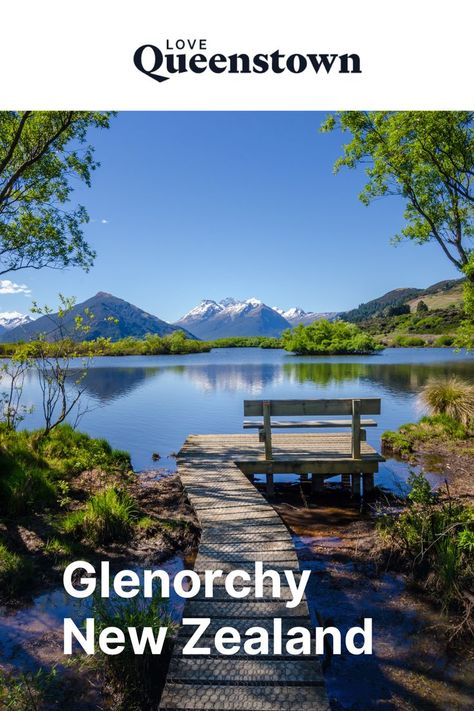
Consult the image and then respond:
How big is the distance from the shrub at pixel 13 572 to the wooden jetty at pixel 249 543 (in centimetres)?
268

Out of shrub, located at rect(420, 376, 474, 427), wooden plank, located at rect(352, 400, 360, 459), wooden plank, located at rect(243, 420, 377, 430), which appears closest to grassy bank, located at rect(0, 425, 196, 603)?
wooden plank, located at rect(243, 420, 377, 430)

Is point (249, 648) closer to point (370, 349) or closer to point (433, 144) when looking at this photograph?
point (433, 144)

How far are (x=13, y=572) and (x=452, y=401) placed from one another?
57.2 ft

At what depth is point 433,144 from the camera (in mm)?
13086

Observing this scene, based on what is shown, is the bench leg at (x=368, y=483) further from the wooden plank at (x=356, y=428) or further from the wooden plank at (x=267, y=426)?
the wooden plank at (x=267, y=426)

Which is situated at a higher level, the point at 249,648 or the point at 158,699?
the point at 249,648

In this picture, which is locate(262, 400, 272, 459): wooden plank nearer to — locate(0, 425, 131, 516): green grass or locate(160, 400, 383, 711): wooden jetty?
locate(160, 400, 383, 711): wooden jetty

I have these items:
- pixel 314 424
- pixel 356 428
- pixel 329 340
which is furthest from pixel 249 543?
pixel 329 340

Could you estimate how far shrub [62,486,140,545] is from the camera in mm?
8484

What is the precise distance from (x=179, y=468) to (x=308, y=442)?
14.2ft

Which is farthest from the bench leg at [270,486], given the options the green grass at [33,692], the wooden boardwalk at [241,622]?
the green grass at [33,692]

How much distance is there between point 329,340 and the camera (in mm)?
123188
